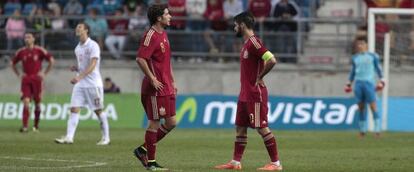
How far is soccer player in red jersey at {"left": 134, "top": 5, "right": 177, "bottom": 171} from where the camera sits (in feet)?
52.5

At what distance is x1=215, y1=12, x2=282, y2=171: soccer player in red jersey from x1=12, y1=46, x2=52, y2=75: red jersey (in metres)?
13.2

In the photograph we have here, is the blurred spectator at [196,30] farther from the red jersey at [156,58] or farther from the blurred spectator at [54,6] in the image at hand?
the red jersey at [156,58]

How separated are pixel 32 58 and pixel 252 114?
1362 cm

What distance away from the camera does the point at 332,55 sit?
1394 inches

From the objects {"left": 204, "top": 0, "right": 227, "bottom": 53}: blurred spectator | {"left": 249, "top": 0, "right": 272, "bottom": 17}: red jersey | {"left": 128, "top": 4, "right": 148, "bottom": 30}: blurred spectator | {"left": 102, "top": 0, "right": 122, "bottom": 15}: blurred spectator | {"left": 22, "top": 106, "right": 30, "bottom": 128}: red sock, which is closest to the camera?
{"left": 22, "top": 106, "right": 30, "bottom": 128}: red sock

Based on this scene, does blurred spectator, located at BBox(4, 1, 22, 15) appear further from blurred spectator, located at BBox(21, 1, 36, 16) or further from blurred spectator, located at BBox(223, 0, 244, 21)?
blurred spectator, located at BBox(223, 0, 244, 21)

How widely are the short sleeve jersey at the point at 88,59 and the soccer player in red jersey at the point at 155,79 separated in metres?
6.39

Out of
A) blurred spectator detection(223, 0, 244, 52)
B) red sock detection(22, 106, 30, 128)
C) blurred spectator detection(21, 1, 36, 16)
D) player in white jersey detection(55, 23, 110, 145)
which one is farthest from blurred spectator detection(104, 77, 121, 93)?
player in white jersey detection(55, 23, 110, 145)

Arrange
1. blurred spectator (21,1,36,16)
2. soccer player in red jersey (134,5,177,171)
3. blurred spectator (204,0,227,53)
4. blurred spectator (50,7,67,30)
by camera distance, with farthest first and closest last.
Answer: blurred spectator (21,1,36,16), blurred spectator (50,7,67,30), blurred spectator (204,0,227,53), soccer player in red jersey (134,5,177,171)

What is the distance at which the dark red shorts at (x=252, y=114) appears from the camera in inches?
642

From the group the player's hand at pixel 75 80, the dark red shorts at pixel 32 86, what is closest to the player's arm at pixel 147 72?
the player's hand at pixel 75 80

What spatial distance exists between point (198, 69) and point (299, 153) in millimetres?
15421

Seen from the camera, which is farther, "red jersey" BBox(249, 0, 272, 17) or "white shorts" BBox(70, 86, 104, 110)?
"red jersey" BBox(249, 0, 272, 17)

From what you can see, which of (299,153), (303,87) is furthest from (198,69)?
(299,153)
